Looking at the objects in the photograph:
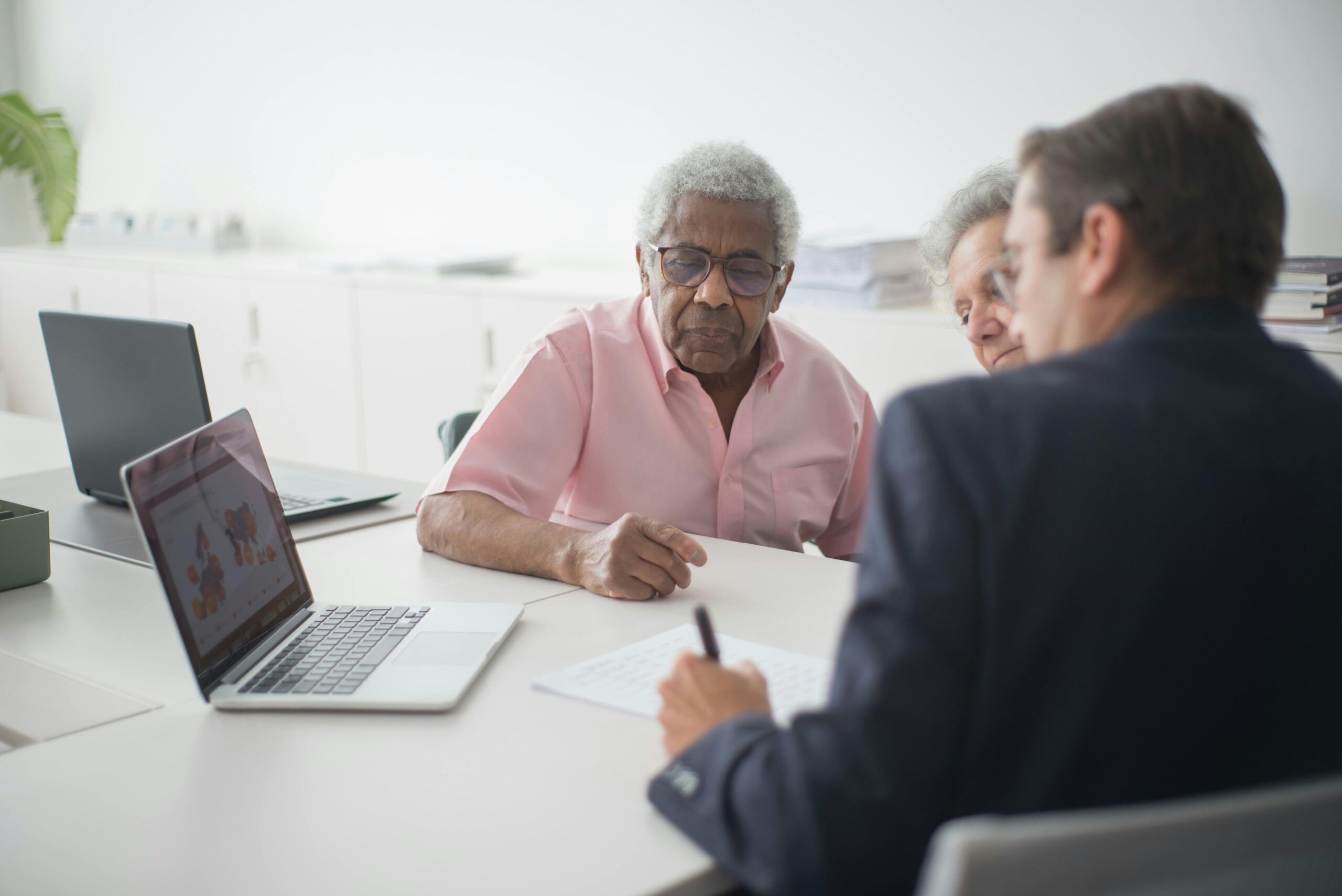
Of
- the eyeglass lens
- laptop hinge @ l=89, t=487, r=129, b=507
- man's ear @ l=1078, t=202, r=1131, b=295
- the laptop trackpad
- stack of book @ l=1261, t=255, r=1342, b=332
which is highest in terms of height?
man's ear @ l=1078, t=202, r=1131, b=295

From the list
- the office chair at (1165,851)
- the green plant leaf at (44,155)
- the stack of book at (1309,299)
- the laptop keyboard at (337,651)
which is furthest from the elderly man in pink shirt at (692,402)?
the green plant leaf at (44,155)

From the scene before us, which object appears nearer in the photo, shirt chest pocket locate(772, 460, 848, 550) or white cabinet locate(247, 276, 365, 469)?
shirt chest pocket locate(772, 460, 848, 550)

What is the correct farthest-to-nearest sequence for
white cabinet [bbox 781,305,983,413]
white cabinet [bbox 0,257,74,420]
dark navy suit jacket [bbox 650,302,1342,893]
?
1. white cabinet [bbox 0,257,74,420]
2. white cabinet [bbox 781,305,983,413]
3. dark navy suit jacket [bbox 650,302,1342,893]

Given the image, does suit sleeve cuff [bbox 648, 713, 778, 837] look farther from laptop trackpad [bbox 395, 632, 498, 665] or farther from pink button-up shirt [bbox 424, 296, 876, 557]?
pink button-up shirt [bbox 424, 296, 876, 557]

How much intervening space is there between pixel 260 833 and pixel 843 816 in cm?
50

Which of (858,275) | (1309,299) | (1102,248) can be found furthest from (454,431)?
(1309,299)

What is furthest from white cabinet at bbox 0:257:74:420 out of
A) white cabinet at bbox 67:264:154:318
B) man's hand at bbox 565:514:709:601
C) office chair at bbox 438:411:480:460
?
man's hand at bbox 565:514:709:601

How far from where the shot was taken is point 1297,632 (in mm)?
745

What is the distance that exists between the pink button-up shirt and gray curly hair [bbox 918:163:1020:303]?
0.29 meters

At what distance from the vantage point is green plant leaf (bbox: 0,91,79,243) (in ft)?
16.9

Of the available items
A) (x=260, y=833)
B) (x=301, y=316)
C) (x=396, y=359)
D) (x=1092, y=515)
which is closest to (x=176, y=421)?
(x=260, y=833)

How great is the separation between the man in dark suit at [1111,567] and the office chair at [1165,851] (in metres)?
0.14

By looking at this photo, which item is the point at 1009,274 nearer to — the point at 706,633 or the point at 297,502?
the point at 706,633

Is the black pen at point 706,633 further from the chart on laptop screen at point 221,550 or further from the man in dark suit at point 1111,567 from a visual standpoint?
the chart on laptop screen at point 221,550
